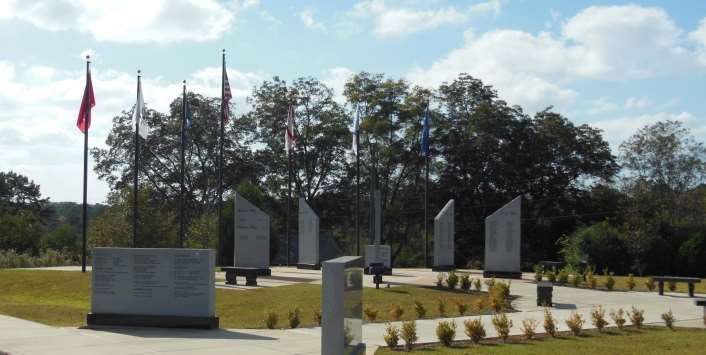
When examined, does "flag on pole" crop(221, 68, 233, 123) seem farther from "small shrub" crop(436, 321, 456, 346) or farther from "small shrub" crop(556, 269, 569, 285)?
"small shrub" crop(436, 321, 456, 346)

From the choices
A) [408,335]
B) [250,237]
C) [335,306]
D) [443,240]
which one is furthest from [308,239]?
[335,306]

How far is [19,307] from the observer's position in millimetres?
17734

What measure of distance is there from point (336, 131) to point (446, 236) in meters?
21.8

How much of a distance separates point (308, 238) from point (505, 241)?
435 inches

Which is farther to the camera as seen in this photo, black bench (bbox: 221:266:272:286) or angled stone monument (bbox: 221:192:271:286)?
angled stone monument (bbox: 221:192:271:286)

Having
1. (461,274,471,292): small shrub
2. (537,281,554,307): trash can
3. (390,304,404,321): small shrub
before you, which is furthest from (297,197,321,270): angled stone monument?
(390,304,404,321): small shrub

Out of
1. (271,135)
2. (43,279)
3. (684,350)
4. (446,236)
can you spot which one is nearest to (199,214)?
(271,135)

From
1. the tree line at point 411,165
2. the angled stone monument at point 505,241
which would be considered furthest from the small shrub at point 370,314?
the tree line at point 411,165

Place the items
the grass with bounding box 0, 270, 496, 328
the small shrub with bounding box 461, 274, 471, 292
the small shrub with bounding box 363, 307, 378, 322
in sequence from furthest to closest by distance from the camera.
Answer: the small shrub with bounding box 461, 274, 471, 292
the grass with bounding box 0, 270, 496, 328
the small shrub with bounding box 363, 307, 378, 322

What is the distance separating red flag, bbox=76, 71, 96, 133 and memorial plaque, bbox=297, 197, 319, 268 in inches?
450

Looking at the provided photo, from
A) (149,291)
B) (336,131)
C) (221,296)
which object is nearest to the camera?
(149,291)

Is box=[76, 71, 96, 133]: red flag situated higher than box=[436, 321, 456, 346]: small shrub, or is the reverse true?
box=[76, 71, 96, 133]: red flag

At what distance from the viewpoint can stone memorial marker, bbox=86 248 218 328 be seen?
14078 mm

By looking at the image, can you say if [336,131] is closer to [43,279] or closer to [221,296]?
[43,279]
